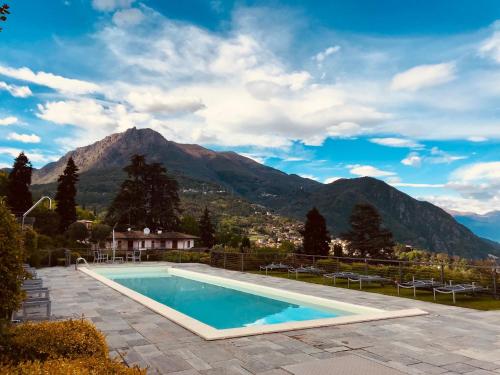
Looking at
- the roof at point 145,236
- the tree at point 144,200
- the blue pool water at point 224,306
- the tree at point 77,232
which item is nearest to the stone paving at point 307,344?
the blue pool water at point 224,306

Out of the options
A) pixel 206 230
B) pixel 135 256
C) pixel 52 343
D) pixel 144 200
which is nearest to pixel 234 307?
pixel 52 343

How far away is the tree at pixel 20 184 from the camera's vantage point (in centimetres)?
3990

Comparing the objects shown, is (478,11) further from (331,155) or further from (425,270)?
(331,155)

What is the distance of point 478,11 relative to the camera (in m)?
20.5

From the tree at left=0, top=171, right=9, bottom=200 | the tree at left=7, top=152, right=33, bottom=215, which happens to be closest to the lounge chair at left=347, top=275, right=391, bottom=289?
the tree at left=7, top=152, right=33, bottom=215

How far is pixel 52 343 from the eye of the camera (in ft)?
12.7

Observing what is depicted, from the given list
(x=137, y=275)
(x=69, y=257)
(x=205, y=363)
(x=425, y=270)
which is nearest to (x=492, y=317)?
(x=425, y=270)

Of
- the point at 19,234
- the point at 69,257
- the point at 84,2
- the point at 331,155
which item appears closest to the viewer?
the point at 19,234

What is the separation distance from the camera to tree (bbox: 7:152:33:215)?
131 feet

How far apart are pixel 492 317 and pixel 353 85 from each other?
1724 centimetres

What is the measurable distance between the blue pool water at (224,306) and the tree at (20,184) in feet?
94.3

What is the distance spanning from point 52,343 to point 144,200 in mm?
48556

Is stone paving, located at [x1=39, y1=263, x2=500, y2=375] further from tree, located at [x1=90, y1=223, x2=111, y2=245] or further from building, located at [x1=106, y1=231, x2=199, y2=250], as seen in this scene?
building, located at [x1=106, y1=231, x2=199, y2=250]

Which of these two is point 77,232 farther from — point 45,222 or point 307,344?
point 307,344
